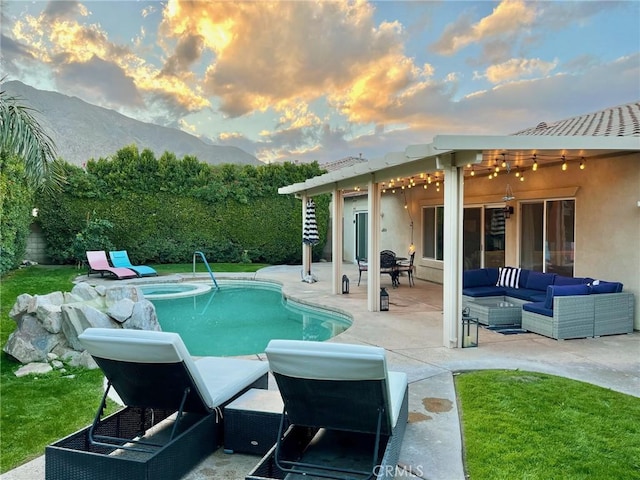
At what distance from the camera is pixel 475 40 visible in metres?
18.6

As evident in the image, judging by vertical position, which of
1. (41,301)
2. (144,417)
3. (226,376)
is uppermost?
(41,301)

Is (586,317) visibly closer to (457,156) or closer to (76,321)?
(457,156)

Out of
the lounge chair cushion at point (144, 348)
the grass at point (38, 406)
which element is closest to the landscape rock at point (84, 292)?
the grass at point (38, 406)

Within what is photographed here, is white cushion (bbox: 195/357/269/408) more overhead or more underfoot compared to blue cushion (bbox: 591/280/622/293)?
more underfoot

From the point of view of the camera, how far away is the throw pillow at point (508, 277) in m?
9.80

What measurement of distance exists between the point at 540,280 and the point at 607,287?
5.34ft

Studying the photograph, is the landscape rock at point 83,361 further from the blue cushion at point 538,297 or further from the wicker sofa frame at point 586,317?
the blue cushion at point 538,297

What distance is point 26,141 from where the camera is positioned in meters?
7.71

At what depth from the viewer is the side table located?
3.54m

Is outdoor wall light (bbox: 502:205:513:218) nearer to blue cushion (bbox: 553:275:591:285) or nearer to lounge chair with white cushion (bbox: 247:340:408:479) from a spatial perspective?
blue cushion (bbox: 553:275:591:285)

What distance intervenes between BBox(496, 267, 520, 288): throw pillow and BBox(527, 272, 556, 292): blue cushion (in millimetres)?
298

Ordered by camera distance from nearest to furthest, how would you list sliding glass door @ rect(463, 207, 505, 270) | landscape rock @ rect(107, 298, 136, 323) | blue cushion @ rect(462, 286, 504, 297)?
1. landscape rock @ rect(107, 298, 136, 323)
2. blue cushion @ rect(462, 286, 504, 297)
3. sliding glass door @ rect(463, 207, 505, 270)

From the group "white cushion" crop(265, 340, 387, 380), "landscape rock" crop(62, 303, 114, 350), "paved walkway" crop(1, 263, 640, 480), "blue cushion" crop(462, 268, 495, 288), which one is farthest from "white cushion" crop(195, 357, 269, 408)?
"blue cushion" crop(462, 268, 495, 288)

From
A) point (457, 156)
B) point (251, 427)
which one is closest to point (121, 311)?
point (251, 427)
